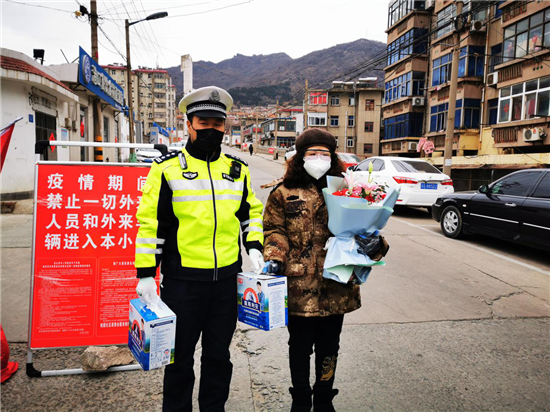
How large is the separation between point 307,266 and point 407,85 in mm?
34844

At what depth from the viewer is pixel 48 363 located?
10.6ft

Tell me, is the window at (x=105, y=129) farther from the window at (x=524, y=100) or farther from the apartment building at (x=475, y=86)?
the window at (x=524, y=100)

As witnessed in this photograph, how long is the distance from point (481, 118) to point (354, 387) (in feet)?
86.4

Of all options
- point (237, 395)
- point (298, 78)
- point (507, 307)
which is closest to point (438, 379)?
point (237, 395)

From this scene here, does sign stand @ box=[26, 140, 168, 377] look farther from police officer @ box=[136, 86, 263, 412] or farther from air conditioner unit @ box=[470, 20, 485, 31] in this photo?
air conditioner unit @ box=[470, 20, 485, 31]

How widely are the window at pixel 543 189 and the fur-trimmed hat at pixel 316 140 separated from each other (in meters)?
5.72

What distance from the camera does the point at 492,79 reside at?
74.5 ft

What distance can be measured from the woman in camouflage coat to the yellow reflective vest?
33 cm

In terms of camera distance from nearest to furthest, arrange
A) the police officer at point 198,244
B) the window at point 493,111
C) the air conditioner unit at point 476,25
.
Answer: the police officer at point 198,244
the air conditioner unit at point 476,25
the window at point 493,111

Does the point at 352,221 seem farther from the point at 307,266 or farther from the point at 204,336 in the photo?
the point at 204,336

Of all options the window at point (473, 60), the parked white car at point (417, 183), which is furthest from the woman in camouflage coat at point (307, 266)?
the window at point (473, 60)

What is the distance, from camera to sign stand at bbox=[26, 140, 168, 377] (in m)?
3.04

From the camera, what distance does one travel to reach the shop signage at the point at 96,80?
16.5 meters

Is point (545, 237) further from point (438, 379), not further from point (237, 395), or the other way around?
point (237, 395)
